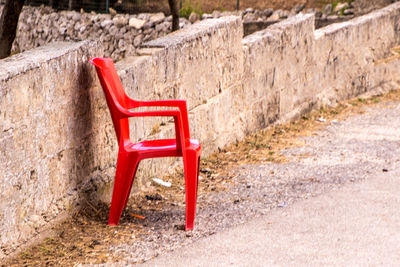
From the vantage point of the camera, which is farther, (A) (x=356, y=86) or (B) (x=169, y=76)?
(A) (x=356, y=86)

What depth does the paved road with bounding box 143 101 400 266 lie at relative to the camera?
3949 millimetres

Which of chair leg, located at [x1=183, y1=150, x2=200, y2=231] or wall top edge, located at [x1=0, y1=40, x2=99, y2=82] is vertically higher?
wall top edge, located at [x1=0, y1=40, x2=99, y2=82]

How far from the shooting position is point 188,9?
16047 millimetres

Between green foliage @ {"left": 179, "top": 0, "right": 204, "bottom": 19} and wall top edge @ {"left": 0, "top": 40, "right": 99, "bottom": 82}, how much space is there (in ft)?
36.6

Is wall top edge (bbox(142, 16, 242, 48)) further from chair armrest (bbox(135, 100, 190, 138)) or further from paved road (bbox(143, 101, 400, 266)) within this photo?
paved road (bbox(143, 101, 400, 266))

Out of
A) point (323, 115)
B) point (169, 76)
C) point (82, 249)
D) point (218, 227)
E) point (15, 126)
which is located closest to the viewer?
point (15, 126)

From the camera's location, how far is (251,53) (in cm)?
736

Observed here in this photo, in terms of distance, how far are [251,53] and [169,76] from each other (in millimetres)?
Result: 1751

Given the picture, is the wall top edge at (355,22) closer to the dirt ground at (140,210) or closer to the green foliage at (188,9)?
the dirt ground at (140,210)

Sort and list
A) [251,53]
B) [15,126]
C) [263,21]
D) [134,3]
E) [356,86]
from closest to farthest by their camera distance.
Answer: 1. [15,126]
2. [251,53]
3. [356,86]
4. [263,21]
5. [134,3]

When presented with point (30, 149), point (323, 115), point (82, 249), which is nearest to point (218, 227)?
point (82, 249)

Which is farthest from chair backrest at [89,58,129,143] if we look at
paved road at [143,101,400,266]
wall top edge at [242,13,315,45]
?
wall top edge at [242,13,315,45]

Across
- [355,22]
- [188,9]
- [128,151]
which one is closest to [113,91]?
[128,151]

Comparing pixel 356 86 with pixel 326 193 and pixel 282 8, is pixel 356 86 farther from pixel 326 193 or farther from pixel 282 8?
pixel 282 8
